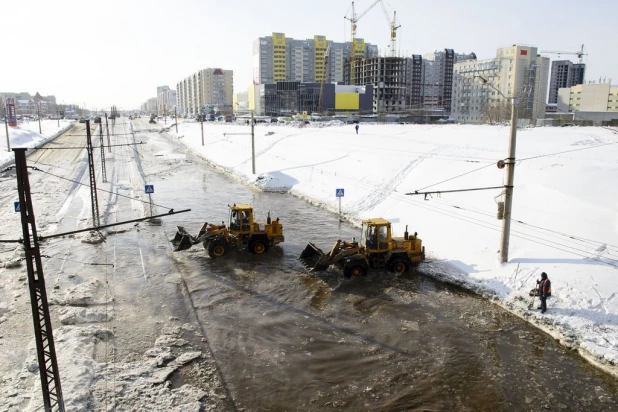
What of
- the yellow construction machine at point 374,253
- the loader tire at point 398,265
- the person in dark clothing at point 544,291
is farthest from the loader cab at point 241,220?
the person in dark clothing at point 544,291

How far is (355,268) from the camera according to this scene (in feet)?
65.1

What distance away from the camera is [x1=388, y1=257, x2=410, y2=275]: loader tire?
20344 mm

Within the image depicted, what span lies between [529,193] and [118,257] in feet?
74.1

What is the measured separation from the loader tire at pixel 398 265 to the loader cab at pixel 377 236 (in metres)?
0.63

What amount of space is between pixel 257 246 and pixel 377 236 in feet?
21.0

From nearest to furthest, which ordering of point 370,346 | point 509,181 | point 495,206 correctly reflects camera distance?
1. point 370,346
2. point 509,181
3. point 495,206

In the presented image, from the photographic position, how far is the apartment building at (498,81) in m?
125

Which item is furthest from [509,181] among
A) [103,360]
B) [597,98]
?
[597,98]

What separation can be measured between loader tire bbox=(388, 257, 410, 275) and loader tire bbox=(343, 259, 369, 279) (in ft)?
3.94

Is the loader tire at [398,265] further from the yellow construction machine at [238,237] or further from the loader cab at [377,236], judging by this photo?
the yellow construction machine at [238,237]

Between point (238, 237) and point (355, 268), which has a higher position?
point (238, 237)

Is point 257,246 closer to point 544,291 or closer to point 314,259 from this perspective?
point 314,259

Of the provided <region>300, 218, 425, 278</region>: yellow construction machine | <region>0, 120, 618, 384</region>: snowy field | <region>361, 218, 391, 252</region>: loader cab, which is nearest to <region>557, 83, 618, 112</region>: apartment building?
<region>0, 120, 618, 384</region>: snowy field

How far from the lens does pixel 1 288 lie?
18500mm
